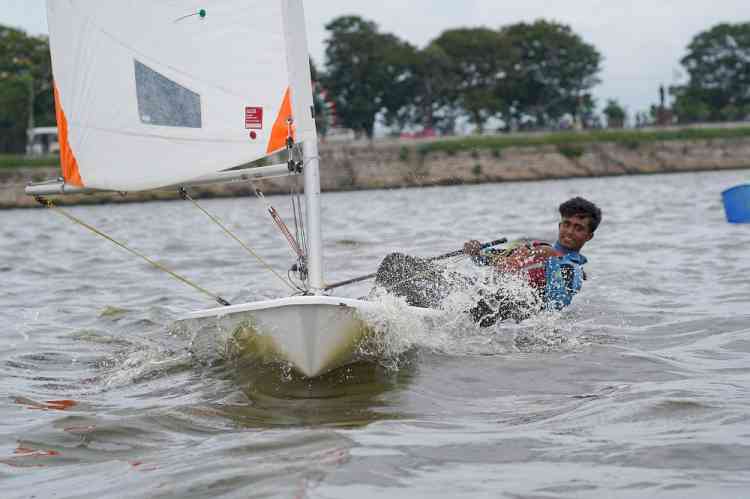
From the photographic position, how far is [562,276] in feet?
24.7

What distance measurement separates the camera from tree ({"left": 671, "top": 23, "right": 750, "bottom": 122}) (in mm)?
90375

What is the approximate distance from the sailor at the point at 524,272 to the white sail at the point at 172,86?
4.90 feet

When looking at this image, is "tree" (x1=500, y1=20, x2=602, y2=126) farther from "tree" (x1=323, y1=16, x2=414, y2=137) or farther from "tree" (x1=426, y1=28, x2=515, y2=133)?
"tree" (x1=323, y1=16, x2=414, y2=137)

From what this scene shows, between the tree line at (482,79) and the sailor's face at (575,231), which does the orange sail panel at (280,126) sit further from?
the tree line at (482,79)

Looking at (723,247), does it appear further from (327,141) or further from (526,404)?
(327,141)

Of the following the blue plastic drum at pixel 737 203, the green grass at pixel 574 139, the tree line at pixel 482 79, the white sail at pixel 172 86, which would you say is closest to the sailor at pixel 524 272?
the white sail at pixel 172 86

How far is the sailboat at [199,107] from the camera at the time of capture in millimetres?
6211

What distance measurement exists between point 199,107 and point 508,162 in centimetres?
5177

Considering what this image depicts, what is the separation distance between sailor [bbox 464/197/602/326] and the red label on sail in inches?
79.2

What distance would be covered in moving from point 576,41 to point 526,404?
8381 centimetres

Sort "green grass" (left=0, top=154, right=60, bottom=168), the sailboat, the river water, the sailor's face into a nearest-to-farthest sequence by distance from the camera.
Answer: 1. the river water
2. the sailboat
3. the sailor's face
4. "green grass" (left=0, top=154, right=60, bottom=168)

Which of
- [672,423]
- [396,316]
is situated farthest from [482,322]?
[672,423]

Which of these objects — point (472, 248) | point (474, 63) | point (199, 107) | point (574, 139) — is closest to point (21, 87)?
point (574, 139)

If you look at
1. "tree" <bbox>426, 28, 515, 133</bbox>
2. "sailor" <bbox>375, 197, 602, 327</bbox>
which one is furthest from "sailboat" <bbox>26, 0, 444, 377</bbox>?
"tree" <bbox>426, 28, 515, 133</bbox>
